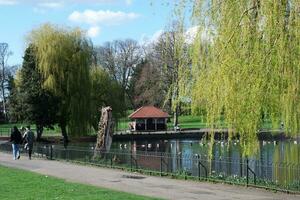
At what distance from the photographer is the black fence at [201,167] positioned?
16.9 metres

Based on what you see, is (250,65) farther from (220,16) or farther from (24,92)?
(24,92)

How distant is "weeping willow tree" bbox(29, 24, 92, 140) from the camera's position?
1946 inches

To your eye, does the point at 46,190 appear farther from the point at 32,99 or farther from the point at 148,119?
the point at 148,119

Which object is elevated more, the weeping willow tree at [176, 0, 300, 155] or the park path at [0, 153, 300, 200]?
the weeping willow tree at [176, 0, 300, 155]

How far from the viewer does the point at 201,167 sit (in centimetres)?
1991

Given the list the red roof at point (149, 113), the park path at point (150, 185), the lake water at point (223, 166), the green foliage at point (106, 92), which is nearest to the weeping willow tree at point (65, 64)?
the green foliage at point (106, 92)

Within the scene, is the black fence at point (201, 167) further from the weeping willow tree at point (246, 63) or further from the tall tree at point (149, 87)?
the tall tree at point (149, 87)

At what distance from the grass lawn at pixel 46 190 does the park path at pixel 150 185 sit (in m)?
0.95

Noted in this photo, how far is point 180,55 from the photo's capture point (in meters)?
9.89

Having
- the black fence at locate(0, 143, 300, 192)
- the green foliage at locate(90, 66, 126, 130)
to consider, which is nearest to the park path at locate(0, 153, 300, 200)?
the black fence at locate(0, 143, 300, 192)

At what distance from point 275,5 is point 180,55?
95.8 inches

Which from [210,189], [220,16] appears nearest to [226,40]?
[220,16]

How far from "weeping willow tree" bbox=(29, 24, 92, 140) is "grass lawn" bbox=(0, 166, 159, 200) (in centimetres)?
2962

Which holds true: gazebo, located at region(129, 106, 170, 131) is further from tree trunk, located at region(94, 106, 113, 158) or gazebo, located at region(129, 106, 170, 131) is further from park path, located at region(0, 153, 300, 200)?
park path, located at region(0, 153, 300, 200)
